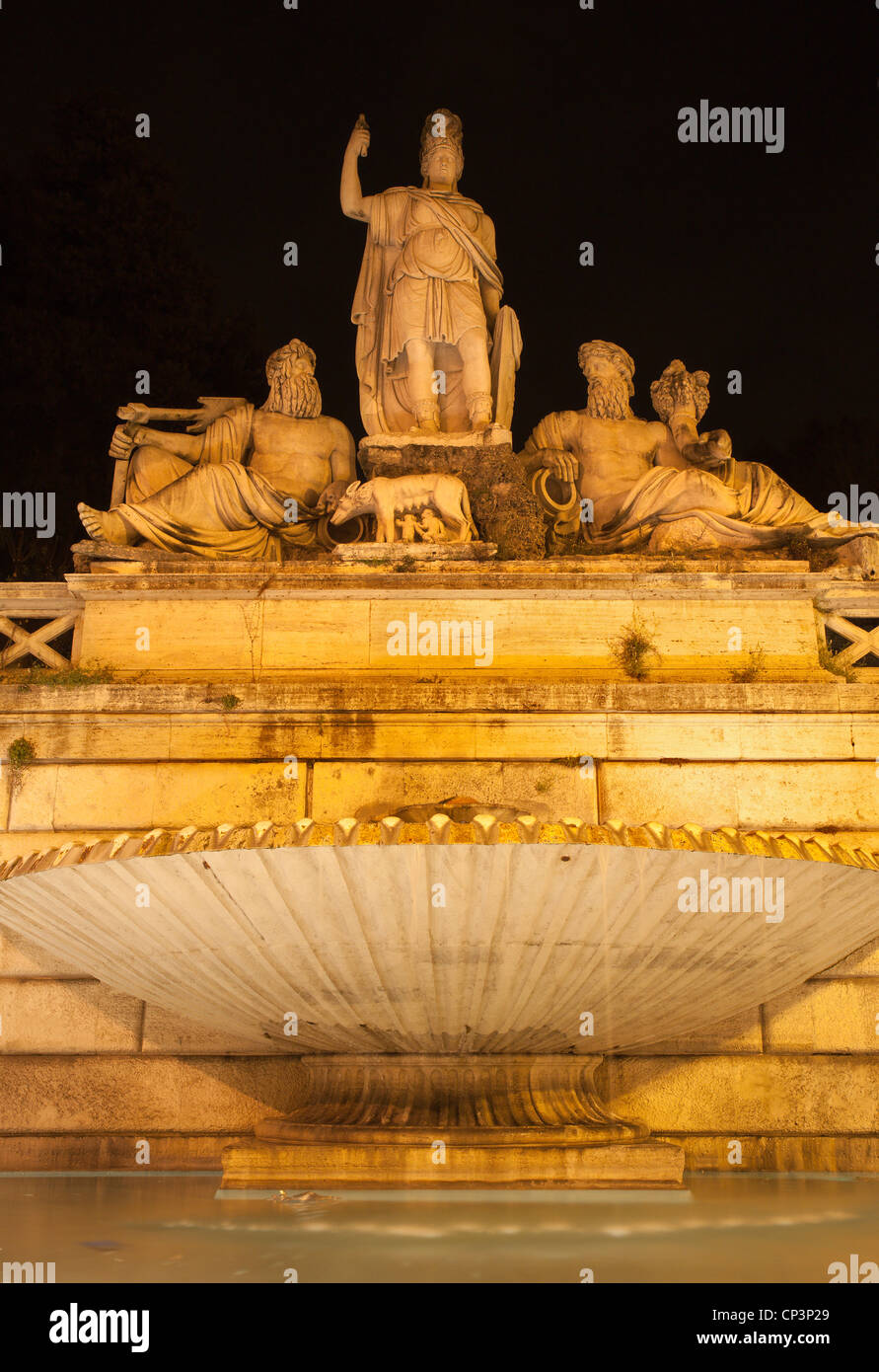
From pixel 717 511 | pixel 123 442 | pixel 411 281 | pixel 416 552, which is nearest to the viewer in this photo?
pixel 416 552

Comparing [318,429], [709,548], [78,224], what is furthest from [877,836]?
[78,224]

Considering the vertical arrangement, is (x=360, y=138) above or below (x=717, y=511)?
above

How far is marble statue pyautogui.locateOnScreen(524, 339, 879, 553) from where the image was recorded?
10266mm

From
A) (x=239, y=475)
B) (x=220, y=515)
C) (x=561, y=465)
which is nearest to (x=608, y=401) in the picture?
(x=561, y=465)

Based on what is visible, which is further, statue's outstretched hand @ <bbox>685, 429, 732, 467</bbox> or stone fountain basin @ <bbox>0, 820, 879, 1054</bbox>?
statue's outstretched hand @ <bbox>685, 429, 732, 467</bbox>

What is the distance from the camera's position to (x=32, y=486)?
20.3 metres

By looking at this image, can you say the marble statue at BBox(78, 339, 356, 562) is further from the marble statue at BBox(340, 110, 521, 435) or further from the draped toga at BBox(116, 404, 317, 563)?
the marble statue at BBox(340, 110, 521, 435)

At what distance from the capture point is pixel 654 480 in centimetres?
1054

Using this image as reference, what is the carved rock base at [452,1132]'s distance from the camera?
6.49 metres

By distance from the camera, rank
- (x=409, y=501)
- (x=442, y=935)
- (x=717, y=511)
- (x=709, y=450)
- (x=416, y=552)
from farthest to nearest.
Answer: (x=709, y=450)
(x=717, y=511)
(x=409, y=501)
(x=416, y=552)
(x=442, y=935)

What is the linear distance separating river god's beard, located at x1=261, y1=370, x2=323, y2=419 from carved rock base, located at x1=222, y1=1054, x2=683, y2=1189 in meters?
5.80

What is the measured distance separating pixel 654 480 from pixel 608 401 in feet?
3.58

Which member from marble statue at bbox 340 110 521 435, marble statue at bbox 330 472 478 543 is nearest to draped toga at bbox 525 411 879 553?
marble statue at bbox 330 472 478 543

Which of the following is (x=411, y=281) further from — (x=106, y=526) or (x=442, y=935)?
(x=442, y=935)
